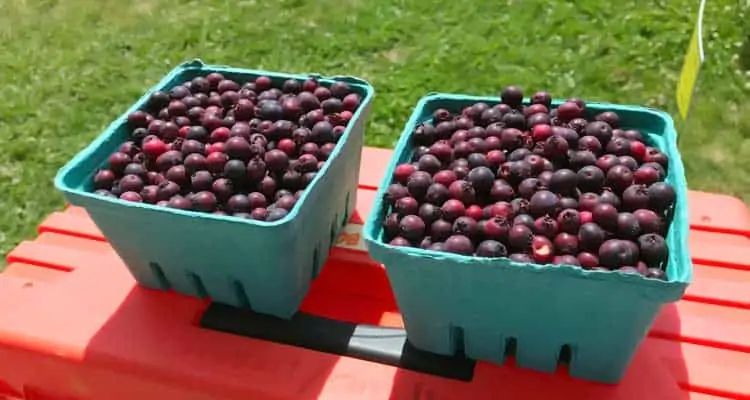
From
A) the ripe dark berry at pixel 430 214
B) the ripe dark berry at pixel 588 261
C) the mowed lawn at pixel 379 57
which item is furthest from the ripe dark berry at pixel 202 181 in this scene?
the mowed lawn at pixel 379 57

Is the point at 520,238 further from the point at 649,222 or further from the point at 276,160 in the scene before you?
the point at 276,160

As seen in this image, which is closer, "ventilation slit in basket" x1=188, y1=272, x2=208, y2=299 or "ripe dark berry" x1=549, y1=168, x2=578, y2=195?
"ripe dark berry" x1=549, y1=168, x2=578, y2=195

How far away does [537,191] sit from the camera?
1111 mm

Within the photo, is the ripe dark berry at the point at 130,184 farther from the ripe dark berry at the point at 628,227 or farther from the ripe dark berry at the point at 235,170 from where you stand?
the ripe dark berry at the point at 628,227

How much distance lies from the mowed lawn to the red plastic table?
1.02 meters

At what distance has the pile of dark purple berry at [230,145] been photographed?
1.19 m

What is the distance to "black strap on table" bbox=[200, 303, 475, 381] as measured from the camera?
3.92 feet

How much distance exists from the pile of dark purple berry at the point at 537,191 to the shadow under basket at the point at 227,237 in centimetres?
14

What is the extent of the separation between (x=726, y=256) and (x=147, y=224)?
0.97 m

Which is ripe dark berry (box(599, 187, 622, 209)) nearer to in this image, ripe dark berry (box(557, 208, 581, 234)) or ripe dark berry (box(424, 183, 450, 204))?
ripe dark berry (box(557, 208, 581, 234))

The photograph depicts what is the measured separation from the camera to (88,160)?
127 cm

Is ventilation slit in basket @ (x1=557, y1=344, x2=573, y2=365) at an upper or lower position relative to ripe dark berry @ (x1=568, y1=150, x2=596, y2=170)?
lower

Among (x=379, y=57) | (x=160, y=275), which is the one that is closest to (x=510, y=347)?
(x=160, y=275)

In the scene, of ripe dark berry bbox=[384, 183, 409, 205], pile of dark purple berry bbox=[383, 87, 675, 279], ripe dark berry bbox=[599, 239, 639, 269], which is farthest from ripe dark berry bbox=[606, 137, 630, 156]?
ripe dark berry bbox=[384, 183, 409, 205]
